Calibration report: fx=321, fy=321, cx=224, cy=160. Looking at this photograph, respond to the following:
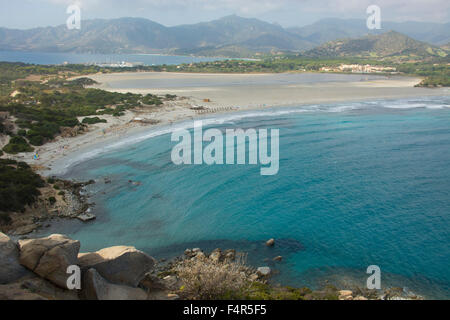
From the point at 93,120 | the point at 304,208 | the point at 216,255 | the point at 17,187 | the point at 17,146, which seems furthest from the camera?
the point at 93,120

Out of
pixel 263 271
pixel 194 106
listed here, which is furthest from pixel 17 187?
pixel 194 106

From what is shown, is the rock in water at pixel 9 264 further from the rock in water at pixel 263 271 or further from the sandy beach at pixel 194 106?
the sandy beach at pixel 194 106

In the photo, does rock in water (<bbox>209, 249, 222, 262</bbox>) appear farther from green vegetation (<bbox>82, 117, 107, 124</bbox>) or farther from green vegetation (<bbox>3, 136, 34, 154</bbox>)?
green vegetation (<bbox>82, 117, 107, 124</bbox>)

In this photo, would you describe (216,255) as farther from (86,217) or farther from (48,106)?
(48,106)

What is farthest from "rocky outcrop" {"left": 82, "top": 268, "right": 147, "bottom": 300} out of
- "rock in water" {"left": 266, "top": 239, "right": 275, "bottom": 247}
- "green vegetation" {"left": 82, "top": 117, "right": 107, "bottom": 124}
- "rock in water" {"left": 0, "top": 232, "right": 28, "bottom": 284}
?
"green vegetation" {"left": 82, "top": 117, "right": 107, "bottom": 124}

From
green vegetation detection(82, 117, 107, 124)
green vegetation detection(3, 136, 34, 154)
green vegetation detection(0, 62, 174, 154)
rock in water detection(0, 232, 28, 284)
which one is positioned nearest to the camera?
rock in water detection(0, 232, 28, 284)

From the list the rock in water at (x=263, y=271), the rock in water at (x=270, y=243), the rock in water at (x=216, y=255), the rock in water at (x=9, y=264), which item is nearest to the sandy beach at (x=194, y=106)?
the rock in water at (x=216, y=255)
